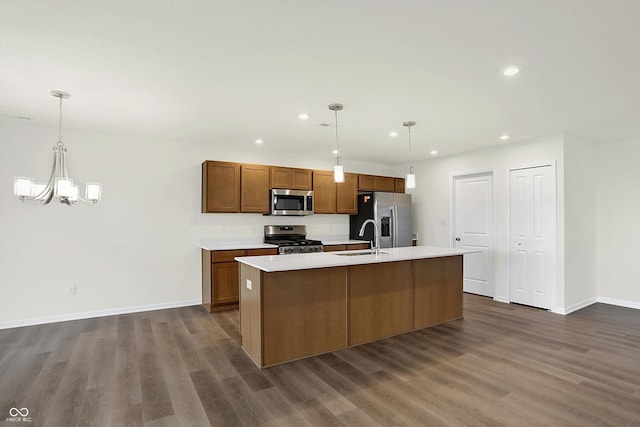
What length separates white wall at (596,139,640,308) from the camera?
4.92m

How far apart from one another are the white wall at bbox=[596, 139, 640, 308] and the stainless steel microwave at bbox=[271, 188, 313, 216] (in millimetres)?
4670

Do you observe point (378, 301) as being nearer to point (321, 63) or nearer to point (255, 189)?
point (321, 63)

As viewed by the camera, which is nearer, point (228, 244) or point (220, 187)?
point (220, 187)

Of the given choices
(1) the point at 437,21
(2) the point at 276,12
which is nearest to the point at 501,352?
(1) the point at 437,21

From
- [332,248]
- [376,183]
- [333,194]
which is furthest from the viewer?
[376,183]

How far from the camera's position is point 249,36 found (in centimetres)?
219

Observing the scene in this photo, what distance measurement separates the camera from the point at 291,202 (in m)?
5.66

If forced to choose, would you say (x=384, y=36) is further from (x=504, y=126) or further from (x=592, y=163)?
(x=592, y=163)

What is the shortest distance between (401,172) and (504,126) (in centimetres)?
301

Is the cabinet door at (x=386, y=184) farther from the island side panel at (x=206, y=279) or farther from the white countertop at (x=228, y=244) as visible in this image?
the island side panel at (x=206, y=279)

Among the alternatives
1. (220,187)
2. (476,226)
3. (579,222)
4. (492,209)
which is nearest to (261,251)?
(220,187)

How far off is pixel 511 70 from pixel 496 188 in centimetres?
316

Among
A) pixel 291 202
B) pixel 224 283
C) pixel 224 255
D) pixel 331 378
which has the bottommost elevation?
pixel 331 378

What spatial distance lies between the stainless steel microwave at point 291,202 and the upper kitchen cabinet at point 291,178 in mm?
101
